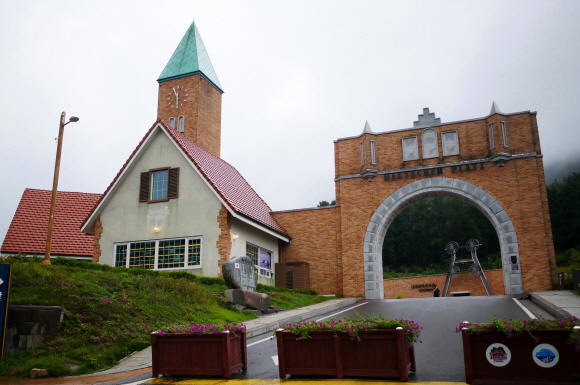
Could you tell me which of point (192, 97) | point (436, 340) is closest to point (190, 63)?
point (192, 97)

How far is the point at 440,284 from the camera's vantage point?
144 ft

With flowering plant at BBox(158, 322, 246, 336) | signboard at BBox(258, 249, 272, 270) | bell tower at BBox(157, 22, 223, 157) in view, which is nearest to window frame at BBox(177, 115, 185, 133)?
bell tower at BBox(157, 22, 223, 157)

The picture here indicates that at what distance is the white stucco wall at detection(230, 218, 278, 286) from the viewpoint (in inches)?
893

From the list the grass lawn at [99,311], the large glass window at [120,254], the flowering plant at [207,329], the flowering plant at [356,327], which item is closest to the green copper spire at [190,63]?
the large glass window at [120,254]

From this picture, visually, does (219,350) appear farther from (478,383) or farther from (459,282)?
(459,282)

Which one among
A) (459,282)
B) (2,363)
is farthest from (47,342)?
(459,282)

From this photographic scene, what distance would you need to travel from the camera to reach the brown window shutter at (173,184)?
2352 centimetres

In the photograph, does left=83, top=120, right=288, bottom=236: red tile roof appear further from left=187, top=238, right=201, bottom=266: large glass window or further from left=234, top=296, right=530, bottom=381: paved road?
left=234, top=296, right=530, bottom=381: paved road

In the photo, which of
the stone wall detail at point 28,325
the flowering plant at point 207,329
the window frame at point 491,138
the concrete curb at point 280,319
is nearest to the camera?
the flowering plant at point 207,329

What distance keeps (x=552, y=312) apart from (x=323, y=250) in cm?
1351

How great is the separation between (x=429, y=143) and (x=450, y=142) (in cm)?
103

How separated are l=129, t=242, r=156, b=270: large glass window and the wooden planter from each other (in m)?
16.2

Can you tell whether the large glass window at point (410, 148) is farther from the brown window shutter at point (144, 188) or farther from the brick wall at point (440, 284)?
the brick wall at point (440, 284)

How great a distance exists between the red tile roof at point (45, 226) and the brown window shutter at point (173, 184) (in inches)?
315
